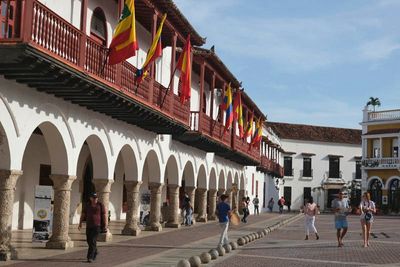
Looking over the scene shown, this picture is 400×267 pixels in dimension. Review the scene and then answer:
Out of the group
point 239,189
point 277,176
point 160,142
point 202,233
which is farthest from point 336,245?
point 277,176

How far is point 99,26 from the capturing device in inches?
726

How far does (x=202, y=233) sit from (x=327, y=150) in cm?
5100

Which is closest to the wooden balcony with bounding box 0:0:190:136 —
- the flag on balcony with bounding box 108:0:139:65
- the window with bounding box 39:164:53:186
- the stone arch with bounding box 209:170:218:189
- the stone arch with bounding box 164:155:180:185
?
the flag on balcony with bounding box 108:0:139:65

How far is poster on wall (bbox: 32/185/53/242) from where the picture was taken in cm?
1662

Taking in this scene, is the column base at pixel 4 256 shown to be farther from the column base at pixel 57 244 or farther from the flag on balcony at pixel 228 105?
the flag on balcony at pixel 228 105

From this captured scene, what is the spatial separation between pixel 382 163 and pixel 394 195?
3.16 m

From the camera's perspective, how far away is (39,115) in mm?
14109

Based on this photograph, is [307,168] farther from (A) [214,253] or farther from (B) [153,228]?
(A) [214,253]

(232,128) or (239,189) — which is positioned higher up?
(232,128)

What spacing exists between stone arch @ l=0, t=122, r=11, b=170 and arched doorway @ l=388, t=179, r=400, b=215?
5062cm

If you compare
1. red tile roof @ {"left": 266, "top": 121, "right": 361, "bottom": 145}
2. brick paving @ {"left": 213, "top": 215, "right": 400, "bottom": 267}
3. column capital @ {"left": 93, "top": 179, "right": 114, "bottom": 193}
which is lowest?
brick paving @ {"left": 213, "top": 215, "right": 400, "bottom": 267}

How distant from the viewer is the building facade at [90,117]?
12758mm

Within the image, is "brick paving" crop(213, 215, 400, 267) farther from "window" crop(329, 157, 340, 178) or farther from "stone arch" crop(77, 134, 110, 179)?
"window" crop(329, 157, 340, 178)

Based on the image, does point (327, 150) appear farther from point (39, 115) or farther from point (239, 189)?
point (39, 115)
